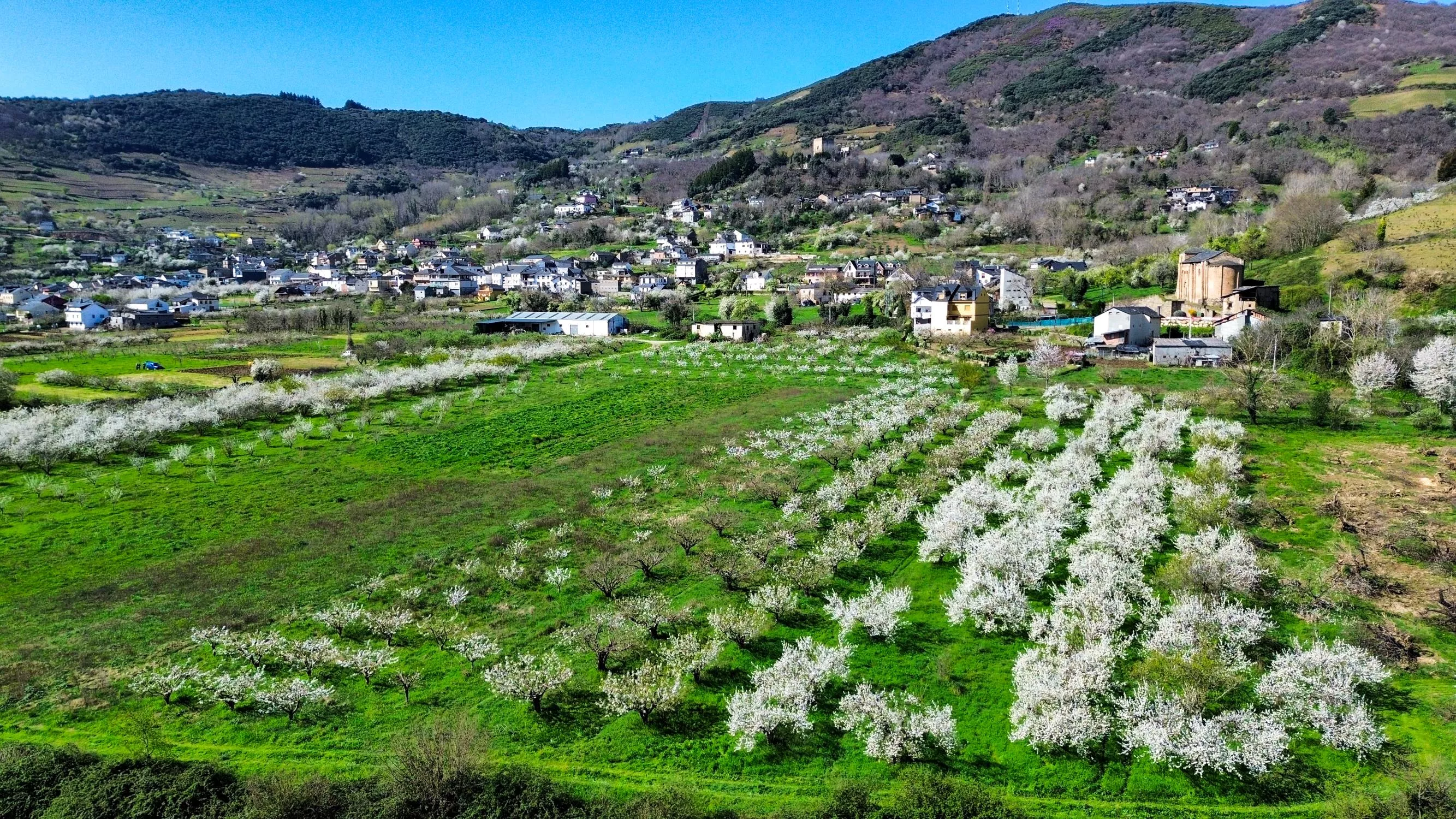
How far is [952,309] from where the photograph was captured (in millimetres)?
65625

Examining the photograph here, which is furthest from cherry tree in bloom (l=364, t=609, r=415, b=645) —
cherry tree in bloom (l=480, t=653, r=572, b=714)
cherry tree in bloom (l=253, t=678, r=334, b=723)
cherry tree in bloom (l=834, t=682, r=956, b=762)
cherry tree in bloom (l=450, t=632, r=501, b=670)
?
cherry tree in bloom (l=834, t=682, r=956, b=762)

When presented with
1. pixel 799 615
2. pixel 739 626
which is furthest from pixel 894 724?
pixel 799 615

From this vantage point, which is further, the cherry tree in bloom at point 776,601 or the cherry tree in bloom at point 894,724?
the cherry tree in bloom at point 776,601

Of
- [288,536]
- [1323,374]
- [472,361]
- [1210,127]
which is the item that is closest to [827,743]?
[288,536]

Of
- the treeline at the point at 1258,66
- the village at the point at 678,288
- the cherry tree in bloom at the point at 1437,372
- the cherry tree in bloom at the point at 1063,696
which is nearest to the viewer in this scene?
the cherry tree in bloom at the point at 1063,696

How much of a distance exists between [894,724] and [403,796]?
944cm

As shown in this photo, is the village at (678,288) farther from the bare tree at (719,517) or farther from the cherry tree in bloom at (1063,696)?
the cherry tree in bloom at (1063,696)

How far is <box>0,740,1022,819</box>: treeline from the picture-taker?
12180mm

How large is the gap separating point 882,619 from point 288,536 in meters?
20.7

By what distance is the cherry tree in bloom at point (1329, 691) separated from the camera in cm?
1386

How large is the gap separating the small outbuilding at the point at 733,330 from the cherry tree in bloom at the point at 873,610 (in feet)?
177

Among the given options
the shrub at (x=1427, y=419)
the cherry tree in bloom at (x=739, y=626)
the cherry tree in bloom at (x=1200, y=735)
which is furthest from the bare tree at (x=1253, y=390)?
the cherry tree in bloom at (x=739, y=626)

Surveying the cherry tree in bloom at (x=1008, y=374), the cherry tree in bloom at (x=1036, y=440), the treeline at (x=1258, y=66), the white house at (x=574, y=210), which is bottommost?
the cherry tree in bloom at (x=1036, y=440)

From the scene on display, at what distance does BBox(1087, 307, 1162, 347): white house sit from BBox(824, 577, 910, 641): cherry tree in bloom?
149 feet
